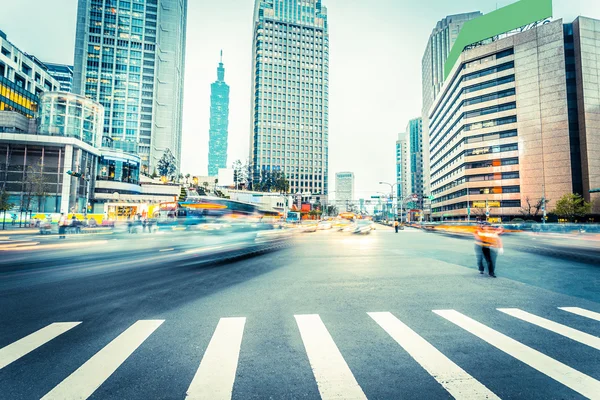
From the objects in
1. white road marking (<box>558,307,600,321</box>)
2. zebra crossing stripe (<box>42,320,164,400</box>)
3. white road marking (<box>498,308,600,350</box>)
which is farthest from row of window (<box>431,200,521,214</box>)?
zebra crossing stripe (<box>42,320,164,400</box>)

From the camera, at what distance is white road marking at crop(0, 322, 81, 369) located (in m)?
3.70

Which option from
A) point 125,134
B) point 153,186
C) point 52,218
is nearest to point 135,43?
point 125,134

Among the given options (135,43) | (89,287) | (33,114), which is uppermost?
(135,43)

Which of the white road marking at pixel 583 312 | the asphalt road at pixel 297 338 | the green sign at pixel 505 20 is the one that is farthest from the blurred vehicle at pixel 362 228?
the green sign at pixel 505 20

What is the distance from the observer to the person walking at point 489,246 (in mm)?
9430

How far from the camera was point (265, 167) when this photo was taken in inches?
5842

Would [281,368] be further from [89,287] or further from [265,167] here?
[265,167]

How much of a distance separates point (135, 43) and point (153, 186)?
64.1 m

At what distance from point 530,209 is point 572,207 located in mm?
9408

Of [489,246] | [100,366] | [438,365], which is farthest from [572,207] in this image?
[100,366]

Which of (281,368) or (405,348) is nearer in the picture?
(281,368)

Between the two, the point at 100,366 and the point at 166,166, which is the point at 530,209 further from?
the point at 166,166

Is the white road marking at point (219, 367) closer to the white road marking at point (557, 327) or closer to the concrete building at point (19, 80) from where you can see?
the white road marking at point (557, 327)

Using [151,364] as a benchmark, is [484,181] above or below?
above
